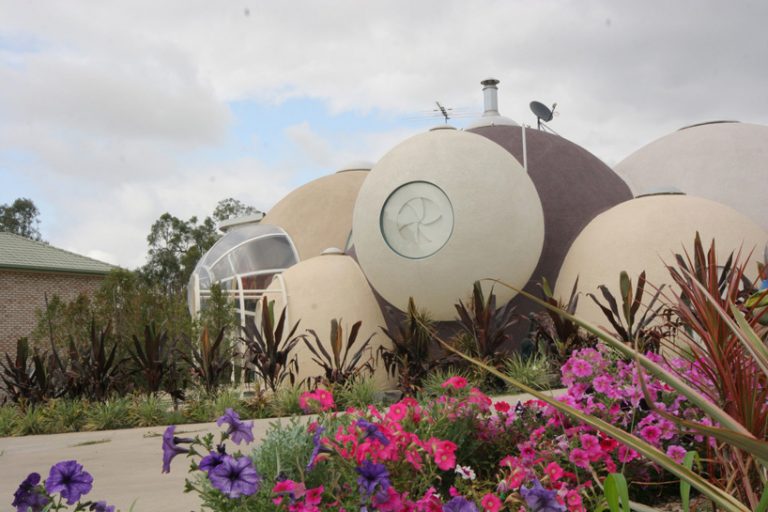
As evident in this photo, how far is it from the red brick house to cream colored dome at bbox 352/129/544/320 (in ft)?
47.5

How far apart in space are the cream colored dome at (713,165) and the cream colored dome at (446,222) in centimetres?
472

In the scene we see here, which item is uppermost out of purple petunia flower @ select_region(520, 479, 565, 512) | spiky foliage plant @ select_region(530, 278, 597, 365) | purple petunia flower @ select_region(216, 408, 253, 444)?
purple petunia flower @ select_region(216, 408, 253, 444)

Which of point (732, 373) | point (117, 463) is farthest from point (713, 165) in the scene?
point (732, 373)

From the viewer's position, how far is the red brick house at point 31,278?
70.2ft

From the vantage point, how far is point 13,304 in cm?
2172

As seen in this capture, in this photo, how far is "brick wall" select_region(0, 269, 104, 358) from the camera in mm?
21234

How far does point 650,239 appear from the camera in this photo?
1045cm

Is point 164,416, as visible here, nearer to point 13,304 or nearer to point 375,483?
point 375,483

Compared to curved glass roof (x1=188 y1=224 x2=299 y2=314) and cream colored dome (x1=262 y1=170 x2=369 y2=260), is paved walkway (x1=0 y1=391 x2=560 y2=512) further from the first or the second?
cream colored dome (x1=262 y1=170 x2=369 y2=260)

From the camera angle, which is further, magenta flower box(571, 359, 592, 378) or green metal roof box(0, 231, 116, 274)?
green metal roof box(0, 231, 116, 274)

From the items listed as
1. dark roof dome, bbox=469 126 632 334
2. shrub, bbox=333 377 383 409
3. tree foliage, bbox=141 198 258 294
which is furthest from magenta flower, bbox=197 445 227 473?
tree foliage, bbox=141 198 258 294

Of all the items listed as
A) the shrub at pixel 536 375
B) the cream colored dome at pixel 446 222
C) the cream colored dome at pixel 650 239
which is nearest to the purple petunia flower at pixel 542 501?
the shrub at pixel 536 375

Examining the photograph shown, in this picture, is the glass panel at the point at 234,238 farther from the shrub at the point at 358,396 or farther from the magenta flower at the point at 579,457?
the magenta flower at the point at 579,457

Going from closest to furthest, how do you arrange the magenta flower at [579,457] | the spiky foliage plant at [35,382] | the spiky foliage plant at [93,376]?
the magenta flower at [579,457] < the spiky foliage plant at [93,376] < the spiky foliage plant at [35,382]
